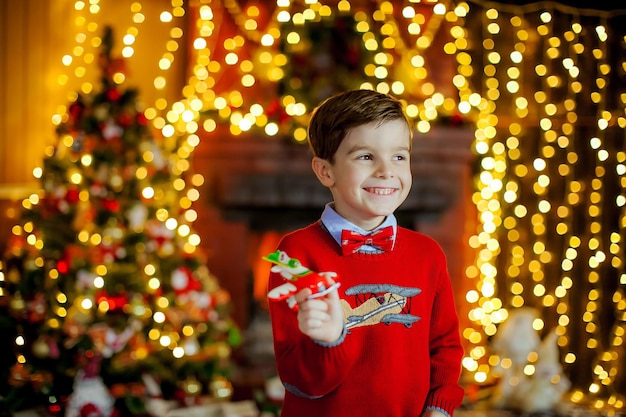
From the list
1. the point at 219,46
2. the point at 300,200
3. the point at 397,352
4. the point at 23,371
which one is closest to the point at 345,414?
the point at 397,352

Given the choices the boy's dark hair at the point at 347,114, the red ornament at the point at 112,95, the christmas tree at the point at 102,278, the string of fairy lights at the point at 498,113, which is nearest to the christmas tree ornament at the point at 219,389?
the christmas tree at the point at 102,278

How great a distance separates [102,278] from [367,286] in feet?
6.37

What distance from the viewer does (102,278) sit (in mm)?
2955

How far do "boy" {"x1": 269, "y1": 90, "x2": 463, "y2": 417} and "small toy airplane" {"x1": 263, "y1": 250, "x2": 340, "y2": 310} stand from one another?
Result: 9 cm

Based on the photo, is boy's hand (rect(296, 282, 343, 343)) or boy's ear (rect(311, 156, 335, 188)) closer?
boy's hand (rect(296, 282, 343, 343))

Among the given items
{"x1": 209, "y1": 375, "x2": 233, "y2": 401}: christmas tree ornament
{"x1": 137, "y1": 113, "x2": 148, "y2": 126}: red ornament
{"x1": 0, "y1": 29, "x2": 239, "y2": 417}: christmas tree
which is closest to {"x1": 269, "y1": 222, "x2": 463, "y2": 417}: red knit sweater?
{"x1": 0, "y1": 29, "x2": 239, "y2": 417}: christmas tree

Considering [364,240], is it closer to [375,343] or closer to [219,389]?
[375,343]

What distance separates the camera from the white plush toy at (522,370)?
126 inches

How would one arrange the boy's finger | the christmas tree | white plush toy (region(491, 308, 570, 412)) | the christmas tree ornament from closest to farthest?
the boy's finger → the christmas tree → white plush toy (region(491, 308, 570, 412)) → the christmas tree ornament

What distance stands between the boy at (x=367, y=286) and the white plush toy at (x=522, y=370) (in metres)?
2.00

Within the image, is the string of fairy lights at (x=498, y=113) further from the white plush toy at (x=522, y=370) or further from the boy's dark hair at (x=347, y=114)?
the boy's dark hair at (x=347, y=114)

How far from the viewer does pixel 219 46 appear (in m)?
4.05

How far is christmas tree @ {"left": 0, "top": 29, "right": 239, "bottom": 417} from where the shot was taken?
2.91 m

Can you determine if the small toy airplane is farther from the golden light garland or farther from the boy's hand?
the golden light garland
